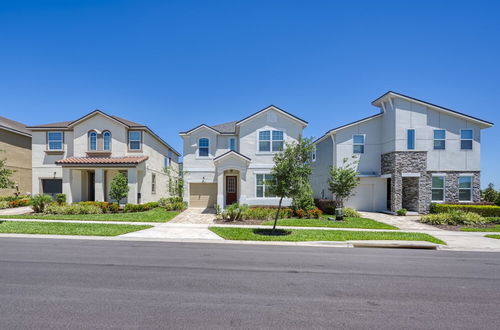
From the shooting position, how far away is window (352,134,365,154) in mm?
21172

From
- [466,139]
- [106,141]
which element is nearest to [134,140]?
[106,141]

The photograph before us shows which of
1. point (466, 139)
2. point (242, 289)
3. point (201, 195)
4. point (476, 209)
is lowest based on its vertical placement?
point (476, 209)

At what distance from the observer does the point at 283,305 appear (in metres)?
4.86

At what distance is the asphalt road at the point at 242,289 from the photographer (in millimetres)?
4250

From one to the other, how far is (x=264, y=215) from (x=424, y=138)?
15.2 meters

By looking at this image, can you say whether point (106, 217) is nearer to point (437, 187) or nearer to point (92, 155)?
point (92, 155)

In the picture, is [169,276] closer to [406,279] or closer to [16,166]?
[406,279]

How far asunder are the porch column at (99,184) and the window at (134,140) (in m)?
3.29

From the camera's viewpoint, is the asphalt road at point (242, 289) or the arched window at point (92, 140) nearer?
the asphalt road at point (242, 289)

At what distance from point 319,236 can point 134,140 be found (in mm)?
18409

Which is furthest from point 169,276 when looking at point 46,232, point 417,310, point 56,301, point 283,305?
point 46,232

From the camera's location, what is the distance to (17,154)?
24.6 m

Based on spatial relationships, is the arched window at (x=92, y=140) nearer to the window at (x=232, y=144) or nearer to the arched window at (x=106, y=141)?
the arched window at (x=106, y=141)

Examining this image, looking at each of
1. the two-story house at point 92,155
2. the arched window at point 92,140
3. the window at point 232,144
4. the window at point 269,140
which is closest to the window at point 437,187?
the window at point 269,140
